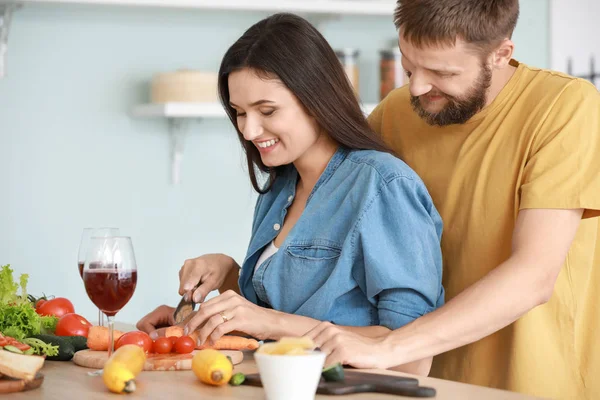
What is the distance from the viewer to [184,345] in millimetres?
1568

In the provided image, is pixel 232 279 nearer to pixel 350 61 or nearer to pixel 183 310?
pixel 183 310

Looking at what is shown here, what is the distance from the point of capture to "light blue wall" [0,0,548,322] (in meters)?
3.39

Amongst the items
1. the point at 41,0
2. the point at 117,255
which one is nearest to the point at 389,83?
the point at 41,0

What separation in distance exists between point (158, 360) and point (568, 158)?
2.96 feet

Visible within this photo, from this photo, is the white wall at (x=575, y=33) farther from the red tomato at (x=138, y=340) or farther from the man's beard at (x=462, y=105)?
the red tomato at (x=138, y=340)

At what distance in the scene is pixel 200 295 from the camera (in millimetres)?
1907

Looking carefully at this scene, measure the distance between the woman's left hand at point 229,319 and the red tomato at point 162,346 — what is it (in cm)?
7

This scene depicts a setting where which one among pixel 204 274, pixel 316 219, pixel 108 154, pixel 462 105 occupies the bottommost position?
pixel 204 274

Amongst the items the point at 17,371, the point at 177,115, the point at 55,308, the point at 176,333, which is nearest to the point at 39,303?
the point at 55,308

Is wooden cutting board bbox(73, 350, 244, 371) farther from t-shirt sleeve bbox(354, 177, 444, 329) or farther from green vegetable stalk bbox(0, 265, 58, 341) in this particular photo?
t-shirt sleeve bbox(354, 177, 444, 329)

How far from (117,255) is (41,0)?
2.09m

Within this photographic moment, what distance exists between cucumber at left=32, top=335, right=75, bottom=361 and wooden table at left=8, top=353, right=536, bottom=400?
14cm

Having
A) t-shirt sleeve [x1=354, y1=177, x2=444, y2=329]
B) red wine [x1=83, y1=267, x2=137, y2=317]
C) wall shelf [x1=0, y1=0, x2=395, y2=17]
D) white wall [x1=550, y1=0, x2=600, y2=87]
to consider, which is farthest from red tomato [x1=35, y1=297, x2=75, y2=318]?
white wall [x1=550, y1=0, x2=600, y2=87]

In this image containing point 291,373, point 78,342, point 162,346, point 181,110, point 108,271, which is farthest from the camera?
point 181,110
